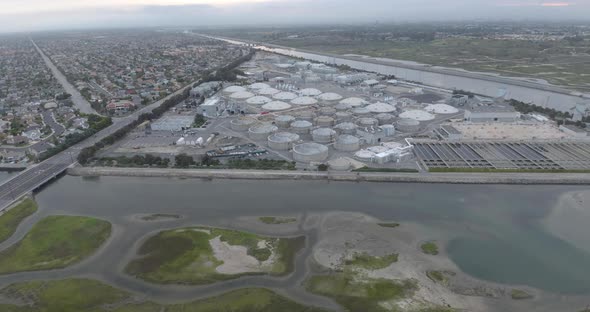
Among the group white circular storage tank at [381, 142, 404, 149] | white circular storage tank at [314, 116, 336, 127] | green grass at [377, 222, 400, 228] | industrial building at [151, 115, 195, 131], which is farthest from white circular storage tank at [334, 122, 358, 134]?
industrial building at [151, 115, 195, 131]

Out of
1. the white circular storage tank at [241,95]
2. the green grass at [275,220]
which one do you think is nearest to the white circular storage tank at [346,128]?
the green grass at [275,220]

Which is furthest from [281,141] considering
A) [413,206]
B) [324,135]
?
[413,206]

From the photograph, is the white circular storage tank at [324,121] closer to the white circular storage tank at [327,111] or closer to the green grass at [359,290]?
the white circular storage tank at [327,111]

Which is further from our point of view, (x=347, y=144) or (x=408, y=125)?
(x=408, y=125)

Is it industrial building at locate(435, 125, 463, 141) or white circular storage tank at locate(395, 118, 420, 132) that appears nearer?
industrial building at locate(435, 125, 463, 141)

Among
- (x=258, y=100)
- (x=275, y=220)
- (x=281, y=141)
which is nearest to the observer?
(x=275, y=220)

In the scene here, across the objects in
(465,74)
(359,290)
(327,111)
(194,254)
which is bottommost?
(194,254)

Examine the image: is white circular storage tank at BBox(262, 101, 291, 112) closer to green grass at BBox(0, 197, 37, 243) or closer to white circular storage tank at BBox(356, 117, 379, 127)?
white circular storage tank at BBox(356, 117, 379, 127)

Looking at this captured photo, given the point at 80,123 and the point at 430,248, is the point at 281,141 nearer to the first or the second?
the point at 430,248
